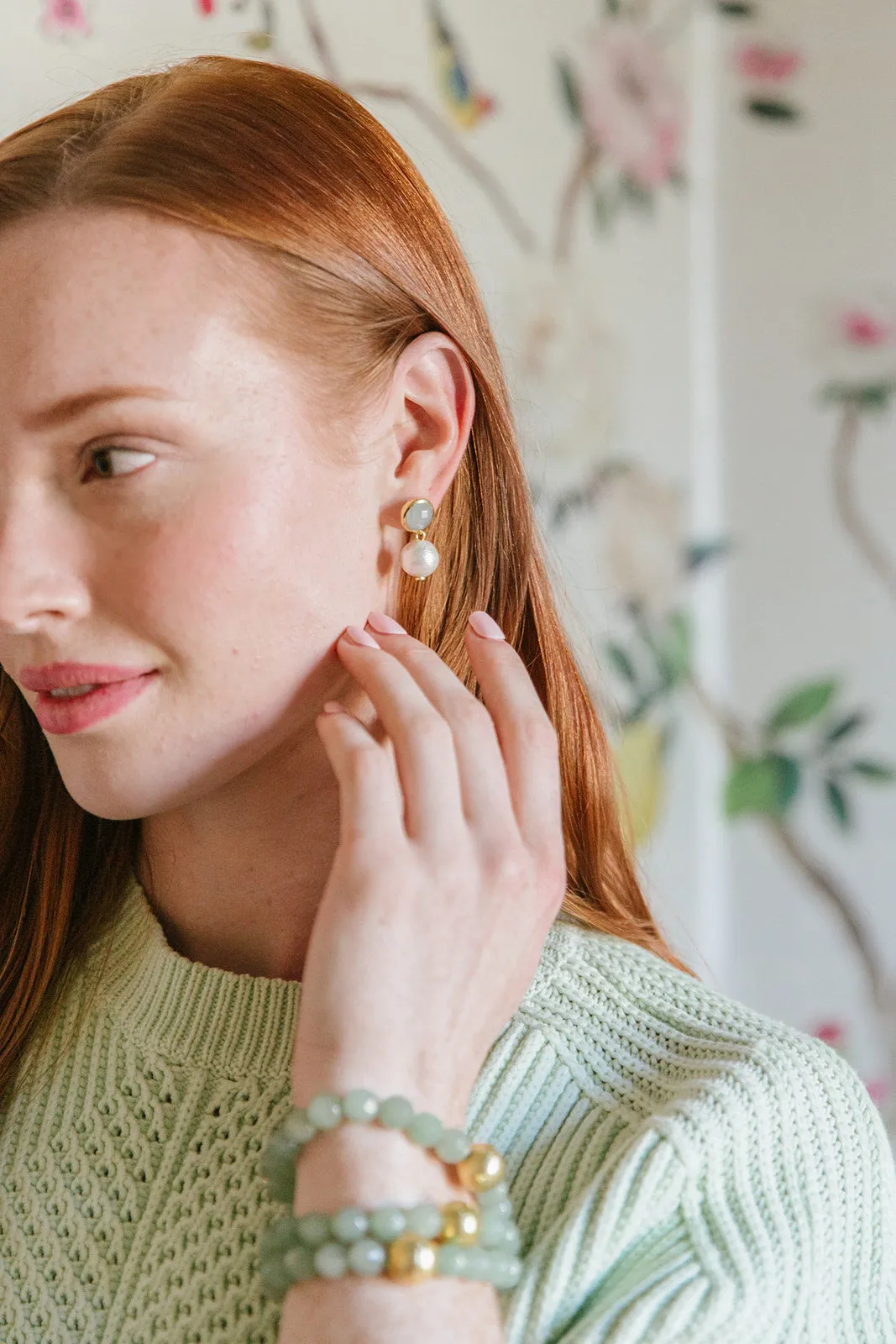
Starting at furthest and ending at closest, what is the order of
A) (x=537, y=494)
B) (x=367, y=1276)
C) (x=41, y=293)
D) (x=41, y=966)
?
(x=537, y=494), (x=41, y=966), (x=41, y=293), (x=367, y=1276)

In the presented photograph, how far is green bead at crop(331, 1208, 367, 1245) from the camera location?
688 mm

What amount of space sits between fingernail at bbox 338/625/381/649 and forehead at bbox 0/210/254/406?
175mm

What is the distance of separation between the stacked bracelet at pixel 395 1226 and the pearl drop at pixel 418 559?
0.32 meters

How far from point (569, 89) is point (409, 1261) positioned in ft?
4.31

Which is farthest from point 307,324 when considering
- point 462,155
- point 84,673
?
point 462,155

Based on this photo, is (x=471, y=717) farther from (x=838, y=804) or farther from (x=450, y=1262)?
(x=838, y=804)

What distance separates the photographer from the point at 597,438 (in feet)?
5.44

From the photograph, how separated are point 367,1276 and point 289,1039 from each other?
20 centimetres

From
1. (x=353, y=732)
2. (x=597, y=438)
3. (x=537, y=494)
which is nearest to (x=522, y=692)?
(x=353, y=732)

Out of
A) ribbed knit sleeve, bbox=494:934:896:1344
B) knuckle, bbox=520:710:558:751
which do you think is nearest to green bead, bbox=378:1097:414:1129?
ribbed knit sleeve, bbox=494:934:896:1344

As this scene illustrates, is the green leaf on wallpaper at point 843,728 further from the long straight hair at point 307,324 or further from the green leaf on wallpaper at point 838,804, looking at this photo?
the long straight hair at point 307,324

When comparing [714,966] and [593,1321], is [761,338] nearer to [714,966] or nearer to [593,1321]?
[714,966]

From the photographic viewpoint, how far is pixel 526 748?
84cm

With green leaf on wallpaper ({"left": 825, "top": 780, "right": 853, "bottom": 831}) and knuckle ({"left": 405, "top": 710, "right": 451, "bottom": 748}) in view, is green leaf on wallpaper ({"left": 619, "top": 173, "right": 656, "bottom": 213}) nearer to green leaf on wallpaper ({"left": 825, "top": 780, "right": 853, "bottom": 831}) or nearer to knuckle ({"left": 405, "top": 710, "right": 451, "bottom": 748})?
green leaf on wallpaper ({"left": 825, "top": 780, "right": 853, "bottom": 831})
